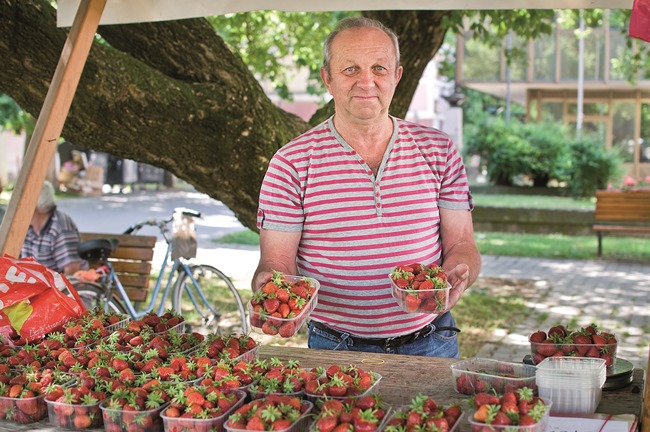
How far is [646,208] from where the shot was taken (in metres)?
13.9

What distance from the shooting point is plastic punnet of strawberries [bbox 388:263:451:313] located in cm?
303

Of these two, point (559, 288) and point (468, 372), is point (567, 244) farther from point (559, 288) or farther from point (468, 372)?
point (468, 372)

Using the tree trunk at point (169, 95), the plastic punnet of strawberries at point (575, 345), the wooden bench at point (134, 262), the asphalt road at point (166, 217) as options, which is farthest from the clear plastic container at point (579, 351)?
the asphalt road at point (166, 217)

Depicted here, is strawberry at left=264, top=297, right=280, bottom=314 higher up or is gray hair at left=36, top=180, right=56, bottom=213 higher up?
gray hair at left=36, top=180, right=56, bottom=213

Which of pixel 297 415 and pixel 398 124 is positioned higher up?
pixel 398 124

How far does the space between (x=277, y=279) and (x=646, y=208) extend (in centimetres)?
1194

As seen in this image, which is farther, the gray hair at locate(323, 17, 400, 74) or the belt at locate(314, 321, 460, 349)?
the belt at locate(314, 321, 460, 349)

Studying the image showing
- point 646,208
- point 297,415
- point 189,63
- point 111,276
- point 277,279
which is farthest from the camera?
point 646,208

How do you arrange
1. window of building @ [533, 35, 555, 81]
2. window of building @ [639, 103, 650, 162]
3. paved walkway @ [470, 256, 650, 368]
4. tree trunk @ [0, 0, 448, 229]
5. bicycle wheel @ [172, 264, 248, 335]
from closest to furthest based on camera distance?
tree trunk @ [0, 0, 448, 229]
bicycle wheel @ [172, 264, 248, 335]
paved walkway @ [470, 256, 650, 368]
window of building @ [533, 35, 555, 81]
window of building @ [639, 103, 650, 162]

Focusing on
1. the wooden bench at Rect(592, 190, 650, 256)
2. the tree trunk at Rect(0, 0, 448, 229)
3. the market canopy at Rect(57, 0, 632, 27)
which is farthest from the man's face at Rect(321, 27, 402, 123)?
the wooden bench at Rect(592, 190, 650, 256)

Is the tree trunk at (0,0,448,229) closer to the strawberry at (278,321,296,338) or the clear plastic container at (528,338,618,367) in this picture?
the strawberry at (278,321,296,338)

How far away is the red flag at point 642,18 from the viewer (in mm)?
2449

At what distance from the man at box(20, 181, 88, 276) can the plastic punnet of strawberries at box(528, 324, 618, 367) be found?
198 inches

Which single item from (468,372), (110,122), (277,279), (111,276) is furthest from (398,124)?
(111,276)
